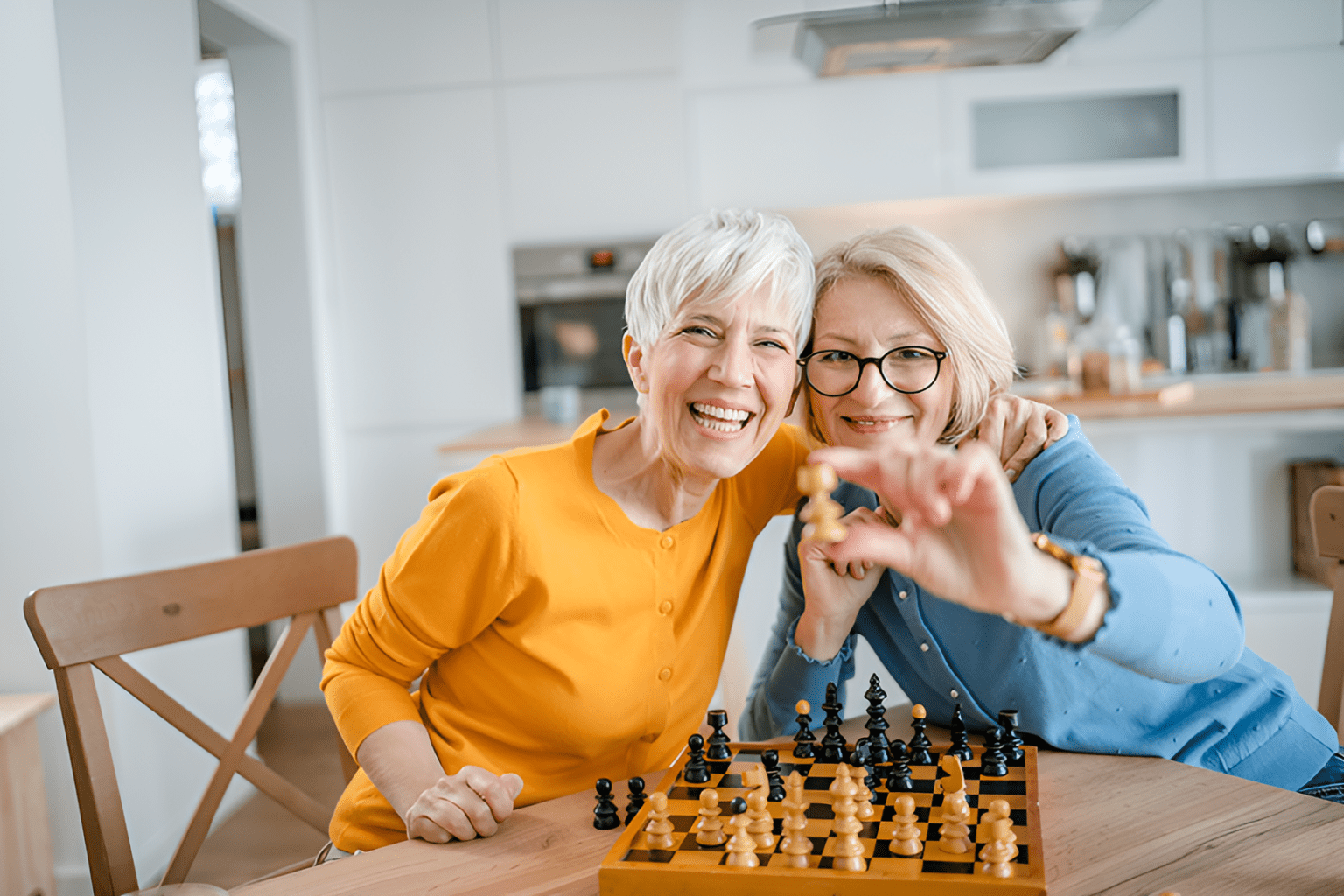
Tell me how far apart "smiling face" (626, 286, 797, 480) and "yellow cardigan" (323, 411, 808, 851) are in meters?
0.14

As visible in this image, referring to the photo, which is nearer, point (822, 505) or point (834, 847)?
point (822, 505)

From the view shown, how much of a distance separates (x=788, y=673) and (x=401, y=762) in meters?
0.51

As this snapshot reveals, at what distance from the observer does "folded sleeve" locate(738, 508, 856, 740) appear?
142cm

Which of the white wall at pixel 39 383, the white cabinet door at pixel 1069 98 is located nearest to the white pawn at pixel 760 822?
the white wall at pixel 39 383

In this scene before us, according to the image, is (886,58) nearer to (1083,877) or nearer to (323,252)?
(1083,877)

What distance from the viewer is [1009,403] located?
1383 millimetres

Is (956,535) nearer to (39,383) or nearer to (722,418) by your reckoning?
(722,418)

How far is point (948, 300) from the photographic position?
1327 mm

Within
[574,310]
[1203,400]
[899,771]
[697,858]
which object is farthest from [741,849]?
[574,310]

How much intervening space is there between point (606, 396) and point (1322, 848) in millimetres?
3547

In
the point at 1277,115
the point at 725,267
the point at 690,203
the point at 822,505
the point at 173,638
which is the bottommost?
the point at 173,638

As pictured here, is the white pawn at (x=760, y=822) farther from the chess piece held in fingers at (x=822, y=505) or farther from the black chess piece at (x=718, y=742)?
the chess piece held in fingers at (x=822, y=505)

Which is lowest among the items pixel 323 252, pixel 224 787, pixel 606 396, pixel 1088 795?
pixel 224 787

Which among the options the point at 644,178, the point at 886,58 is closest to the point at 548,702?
the point at 886,58
